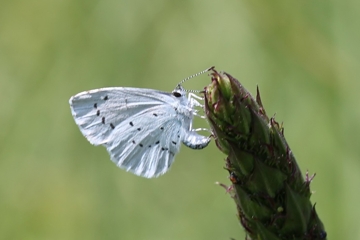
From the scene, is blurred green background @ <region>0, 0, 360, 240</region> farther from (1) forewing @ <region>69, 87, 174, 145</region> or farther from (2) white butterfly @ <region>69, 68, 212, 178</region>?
(1) forewing @ <region>69, 87, 174, 145</region>

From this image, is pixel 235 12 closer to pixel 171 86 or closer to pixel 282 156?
pixel 171 86

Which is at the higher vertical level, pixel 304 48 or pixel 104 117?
pixel 304 48

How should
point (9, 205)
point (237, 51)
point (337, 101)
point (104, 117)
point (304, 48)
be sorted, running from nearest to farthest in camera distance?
1. point (104, 117)
2. point (337, 101)
3. point (304, 48)
4. point (9, 205)
5. point (237, 51)

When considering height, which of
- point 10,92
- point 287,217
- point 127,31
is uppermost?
point 127,31

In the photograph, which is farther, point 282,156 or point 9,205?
point 9,205

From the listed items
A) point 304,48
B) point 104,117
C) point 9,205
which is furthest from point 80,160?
point 304,48

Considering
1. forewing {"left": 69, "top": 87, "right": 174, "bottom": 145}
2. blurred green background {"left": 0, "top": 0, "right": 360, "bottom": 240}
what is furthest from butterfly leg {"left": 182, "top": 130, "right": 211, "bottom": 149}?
blurred green background {"left": 0, "top": 0, "right": 360, "bottom": 240}

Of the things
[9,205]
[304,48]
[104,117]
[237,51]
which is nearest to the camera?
[104,117]
